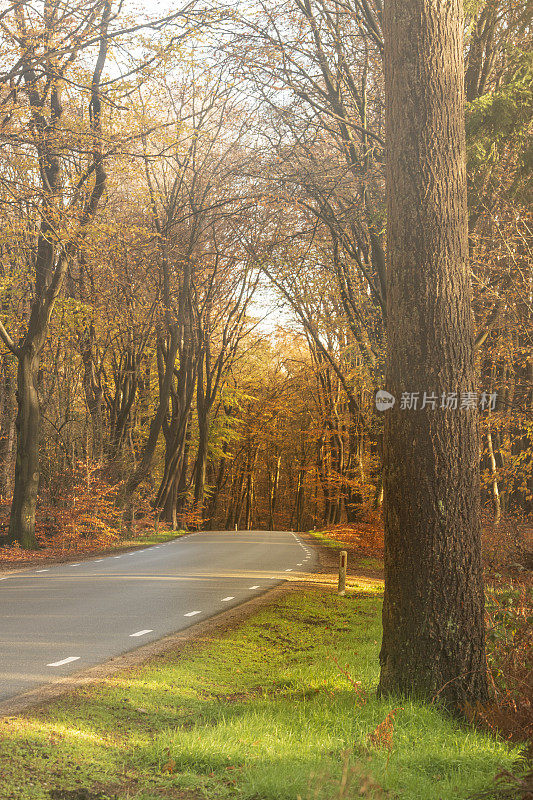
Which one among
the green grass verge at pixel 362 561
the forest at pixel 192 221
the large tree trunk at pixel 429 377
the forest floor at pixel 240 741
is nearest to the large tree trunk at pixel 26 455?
the forest at pixel 192 221

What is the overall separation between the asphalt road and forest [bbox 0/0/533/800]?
688 mm

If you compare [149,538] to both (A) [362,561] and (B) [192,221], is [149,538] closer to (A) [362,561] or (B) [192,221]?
(A) [362,561]

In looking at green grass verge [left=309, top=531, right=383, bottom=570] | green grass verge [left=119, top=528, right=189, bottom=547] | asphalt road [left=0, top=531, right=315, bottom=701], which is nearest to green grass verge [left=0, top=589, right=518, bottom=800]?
asphalt road [left=0, top=531, right=315, bottom=701]

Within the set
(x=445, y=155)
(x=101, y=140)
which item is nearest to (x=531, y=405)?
(x=445, y=155)

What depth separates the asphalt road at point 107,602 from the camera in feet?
26.4

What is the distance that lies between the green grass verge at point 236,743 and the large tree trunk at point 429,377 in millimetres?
540

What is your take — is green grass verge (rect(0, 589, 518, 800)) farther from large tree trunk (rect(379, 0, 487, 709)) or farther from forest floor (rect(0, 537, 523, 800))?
large tree trunk (rect(379, 0, 487, 709))

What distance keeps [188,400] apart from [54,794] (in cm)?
3217

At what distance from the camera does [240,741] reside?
16.8 ft

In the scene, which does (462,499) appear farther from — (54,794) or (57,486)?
(57,486)

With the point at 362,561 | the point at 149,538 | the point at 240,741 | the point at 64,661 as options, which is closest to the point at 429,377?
the point at 240,741

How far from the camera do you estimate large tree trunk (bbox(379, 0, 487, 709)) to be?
5984mm

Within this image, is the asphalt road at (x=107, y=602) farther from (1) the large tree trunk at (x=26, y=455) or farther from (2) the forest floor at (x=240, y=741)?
(1) the large tree trunk at (x=26, y=455)

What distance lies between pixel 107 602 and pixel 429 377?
761 cm
